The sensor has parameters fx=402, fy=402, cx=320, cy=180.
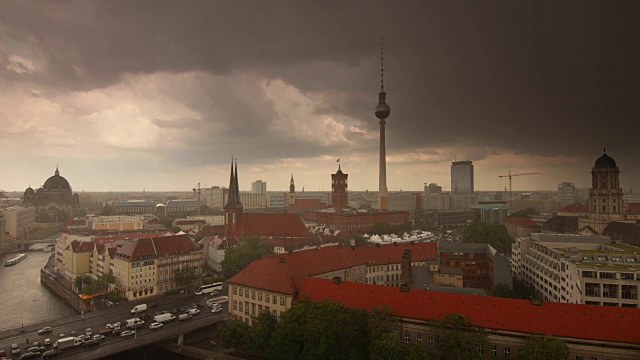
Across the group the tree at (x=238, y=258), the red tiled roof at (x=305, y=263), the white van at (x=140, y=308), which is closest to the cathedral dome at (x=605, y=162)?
the red tiled roof at (x=305, y=263)

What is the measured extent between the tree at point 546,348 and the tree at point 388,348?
10758 mm

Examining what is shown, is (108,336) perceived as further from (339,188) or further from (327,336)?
(339,188)

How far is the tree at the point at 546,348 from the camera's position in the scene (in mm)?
32969

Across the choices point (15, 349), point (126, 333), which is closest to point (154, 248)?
point (126, 333)

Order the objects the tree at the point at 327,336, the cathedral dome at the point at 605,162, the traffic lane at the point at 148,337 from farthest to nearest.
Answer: the cathedral dome at the point at 605,162, the traffic lane at the point at 148,337, the tree at the point at 327,336

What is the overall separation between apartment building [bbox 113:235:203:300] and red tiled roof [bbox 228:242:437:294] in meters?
28.0

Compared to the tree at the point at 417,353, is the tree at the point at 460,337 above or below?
above

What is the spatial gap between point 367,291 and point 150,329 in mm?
31002

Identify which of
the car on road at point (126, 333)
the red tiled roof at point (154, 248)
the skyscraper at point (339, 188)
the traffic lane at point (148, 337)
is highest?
the skyscraper at point (339, 188)

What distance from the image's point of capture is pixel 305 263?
59.6 meters

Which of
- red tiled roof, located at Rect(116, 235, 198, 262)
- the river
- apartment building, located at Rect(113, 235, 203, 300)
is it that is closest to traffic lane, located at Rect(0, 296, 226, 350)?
apartment building, located at Rect(113, 235, 203, 300)

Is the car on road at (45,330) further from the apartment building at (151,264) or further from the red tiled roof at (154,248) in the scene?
the red tiled roof at (154,248)

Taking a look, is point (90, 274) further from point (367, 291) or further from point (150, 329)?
point (367, 291)

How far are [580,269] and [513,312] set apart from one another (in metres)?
18.9
